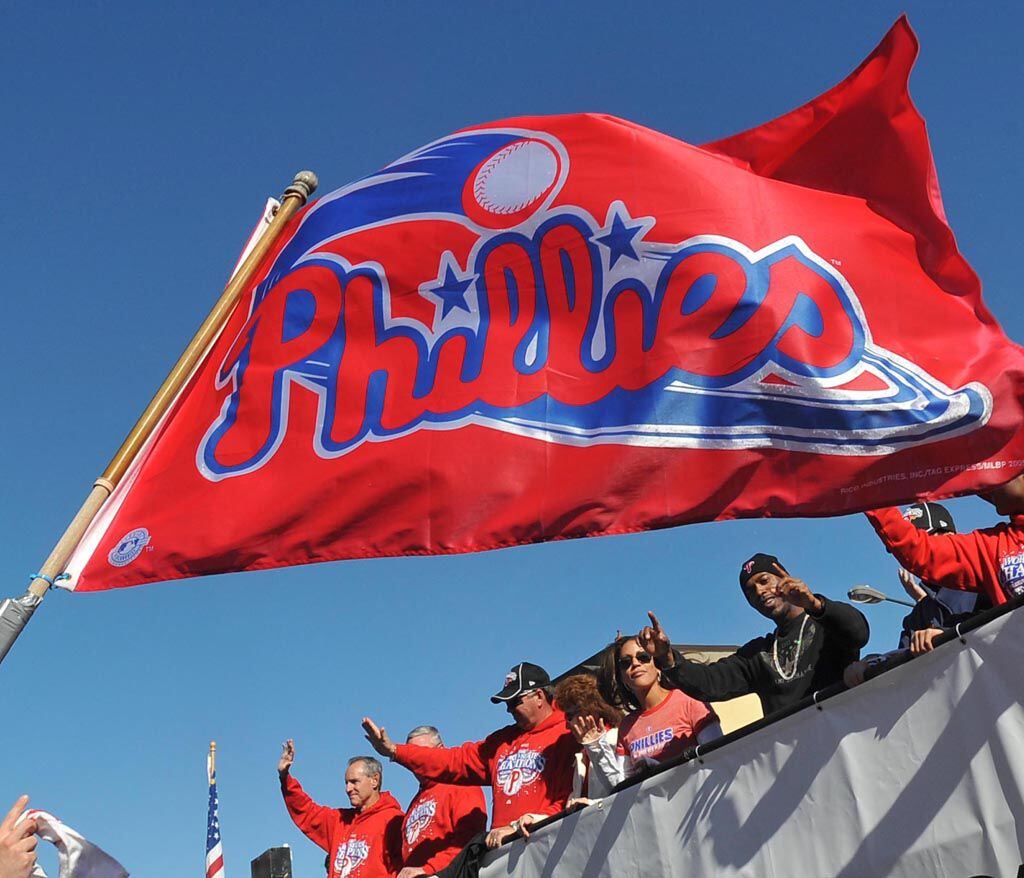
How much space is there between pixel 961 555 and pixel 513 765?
2.93 m

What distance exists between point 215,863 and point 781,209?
624 centimetres

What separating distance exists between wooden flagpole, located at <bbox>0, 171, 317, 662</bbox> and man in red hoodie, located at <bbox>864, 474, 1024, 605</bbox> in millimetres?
2966

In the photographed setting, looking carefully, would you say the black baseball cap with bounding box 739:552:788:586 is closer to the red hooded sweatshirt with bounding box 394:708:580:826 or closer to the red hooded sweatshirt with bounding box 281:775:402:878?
the red hooded sweatshirt with bounding box 394:708:580:826

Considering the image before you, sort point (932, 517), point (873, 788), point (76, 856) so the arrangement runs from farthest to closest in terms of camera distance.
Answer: point (932, 517) < point (873, 788) < point (76, 856)

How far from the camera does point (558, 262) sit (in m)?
6.22

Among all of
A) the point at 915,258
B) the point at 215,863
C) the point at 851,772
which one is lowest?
the point at 851,772

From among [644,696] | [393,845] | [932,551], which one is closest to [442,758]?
[393,845]

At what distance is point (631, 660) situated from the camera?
263 inches

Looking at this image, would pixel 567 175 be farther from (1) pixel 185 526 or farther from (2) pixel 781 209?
(1) pixel 185 526

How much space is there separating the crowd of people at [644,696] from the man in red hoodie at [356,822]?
0.02 meters

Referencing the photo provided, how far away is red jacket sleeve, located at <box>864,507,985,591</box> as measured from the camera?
5500 millimetres

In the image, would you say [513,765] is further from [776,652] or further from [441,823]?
[776,652]

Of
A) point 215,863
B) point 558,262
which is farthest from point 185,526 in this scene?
point 215,863

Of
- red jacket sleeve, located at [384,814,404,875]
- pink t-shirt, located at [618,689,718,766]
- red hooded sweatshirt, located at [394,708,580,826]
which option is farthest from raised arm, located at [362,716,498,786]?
pink t-shirt, located at [618,689,718,766]
